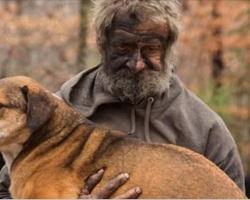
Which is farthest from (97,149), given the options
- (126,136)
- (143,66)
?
(143,66)

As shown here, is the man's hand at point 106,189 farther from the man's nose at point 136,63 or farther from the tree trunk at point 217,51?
the tree trunk at point 217,51

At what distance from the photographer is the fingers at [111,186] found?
15.3 feet

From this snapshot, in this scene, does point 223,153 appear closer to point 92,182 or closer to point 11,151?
point 92,182

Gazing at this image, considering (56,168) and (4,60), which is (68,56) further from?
(56,168)

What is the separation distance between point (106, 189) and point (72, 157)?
0.36 metres

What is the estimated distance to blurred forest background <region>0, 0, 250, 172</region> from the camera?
1268cm

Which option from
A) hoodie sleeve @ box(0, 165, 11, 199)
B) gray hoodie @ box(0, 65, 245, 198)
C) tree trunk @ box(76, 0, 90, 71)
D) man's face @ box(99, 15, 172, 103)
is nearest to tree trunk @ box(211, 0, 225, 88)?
tree trunk @ box(76, 0, 90, 71)

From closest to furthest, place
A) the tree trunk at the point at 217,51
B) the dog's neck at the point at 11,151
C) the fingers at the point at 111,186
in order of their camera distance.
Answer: the fingers at the point at 111,186 < the dog's neck at the point at 11,151 < the tree trunk at the point at 217,51

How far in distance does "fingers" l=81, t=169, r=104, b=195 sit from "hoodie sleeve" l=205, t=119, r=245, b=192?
3.73 feet

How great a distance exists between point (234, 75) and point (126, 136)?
11.5 meters

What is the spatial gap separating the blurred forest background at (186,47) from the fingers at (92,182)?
18.4ft

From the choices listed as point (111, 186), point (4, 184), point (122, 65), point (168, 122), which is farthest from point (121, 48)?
point (4, 184)

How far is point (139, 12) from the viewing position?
18.0ft

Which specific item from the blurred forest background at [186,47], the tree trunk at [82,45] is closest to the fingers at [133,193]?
the blurred forest background at [186,47]
